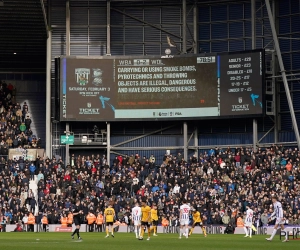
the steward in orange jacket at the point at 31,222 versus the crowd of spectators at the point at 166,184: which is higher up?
the crowd of spectators at the point at 166,184

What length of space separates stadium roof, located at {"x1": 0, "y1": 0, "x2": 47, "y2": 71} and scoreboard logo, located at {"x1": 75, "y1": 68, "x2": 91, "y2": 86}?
13.3ft

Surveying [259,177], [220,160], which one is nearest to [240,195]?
[259,177]

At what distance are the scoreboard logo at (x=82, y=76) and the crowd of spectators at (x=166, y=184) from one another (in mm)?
5814

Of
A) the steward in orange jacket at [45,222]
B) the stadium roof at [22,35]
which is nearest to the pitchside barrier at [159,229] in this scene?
the steward in orange jacket at [45,222]

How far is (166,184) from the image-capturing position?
208 feet

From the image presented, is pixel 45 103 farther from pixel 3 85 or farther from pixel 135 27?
pixel 135 27

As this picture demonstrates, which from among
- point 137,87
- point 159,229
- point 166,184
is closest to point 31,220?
point 159,229

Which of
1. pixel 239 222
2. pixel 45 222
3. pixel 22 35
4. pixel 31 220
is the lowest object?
pixel 239 222

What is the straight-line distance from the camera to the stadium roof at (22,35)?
6228 cm

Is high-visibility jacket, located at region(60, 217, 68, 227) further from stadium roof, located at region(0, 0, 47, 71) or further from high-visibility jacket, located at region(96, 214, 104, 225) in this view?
stadium roof, located at region(0, 0, 47, 71)

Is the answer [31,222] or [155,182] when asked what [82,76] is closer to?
[155,182]

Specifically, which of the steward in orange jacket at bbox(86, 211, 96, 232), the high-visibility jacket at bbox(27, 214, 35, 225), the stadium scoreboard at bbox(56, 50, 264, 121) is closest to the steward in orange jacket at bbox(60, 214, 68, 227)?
the steward in orange jacket at bbox(86, 211, 96, 232)

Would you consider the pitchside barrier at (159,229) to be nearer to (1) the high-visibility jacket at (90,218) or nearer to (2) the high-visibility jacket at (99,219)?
(1) the high-visibility jacket at (90,218)

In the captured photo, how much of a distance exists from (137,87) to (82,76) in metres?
4.36
